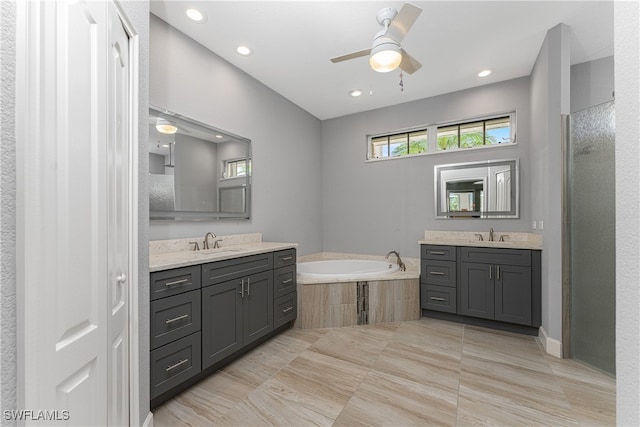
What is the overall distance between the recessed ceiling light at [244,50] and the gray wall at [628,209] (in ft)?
8.90

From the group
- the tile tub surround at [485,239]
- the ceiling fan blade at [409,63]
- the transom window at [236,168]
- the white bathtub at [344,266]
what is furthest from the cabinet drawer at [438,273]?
the transom window at [236,168]

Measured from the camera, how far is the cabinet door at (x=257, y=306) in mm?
2357

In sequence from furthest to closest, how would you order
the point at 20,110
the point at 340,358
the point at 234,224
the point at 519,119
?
the point at 519,119 < the point at 234,224 < the point at 340,358 < the point at 20,110

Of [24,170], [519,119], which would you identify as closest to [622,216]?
[24,170]

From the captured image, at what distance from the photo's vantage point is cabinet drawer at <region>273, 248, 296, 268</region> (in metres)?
2.72

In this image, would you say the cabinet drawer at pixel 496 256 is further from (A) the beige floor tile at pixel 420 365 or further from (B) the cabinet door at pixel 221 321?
(B) the cabinet door at pixel 221 321

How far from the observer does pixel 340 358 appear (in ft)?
7.86

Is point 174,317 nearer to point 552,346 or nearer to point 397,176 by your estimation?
point 552,346

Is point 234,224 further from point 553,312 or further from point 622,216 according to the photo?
point 553,312

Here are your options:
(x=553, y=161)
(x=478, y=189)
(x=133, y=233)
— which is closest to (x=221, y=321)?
(x=133, y=233)

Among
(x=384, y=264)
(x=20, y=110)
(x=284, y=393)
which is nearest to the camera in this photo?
(x=20, y=110)

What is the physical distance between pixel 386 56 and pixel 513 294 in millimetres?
2746

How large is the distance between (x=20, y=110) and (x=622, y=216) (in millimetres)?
1614

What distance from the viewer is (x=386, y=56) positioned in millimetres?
1809
